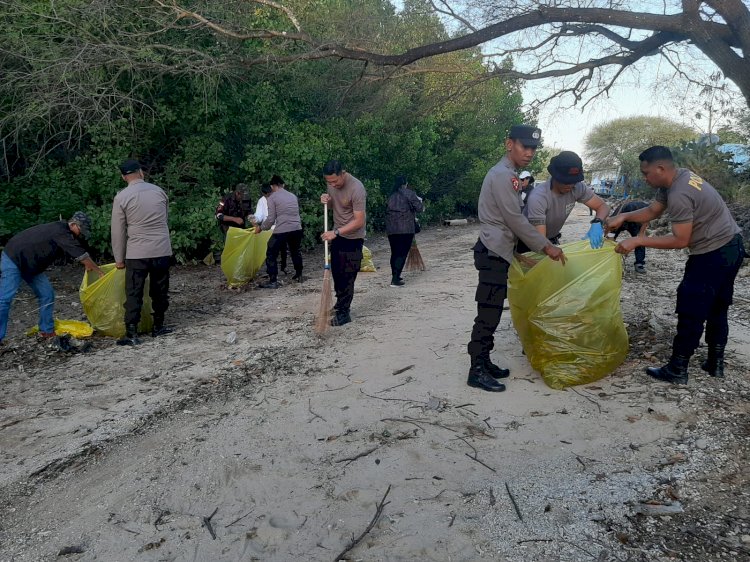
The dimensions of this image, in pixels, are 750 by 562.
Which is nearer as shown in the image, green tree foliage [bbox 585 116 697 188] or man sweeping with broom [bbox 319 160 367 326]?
man sweeping with broom [bbox 319 160 367 326]

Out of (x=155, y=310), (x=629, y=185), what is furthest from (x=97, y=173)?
(x=629, y=185)

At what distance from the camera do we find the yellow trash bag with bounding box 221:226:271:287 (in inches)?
306

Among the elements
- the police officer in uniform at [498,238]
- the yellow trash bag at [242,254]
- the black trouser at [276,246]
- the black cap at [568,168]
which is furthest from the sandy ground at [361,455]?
the black trouser at [276,246]

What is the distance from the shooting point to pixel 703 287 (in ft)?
12.3

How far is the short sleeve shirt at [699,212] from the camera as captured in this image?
142 inches

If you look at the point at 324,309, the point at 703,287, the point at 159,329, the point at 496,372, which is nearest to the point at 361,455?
the point at 496,372

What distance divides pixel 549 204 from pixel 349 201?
7.00 feet

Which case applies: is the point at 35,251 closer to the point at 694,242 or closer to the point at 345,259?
the point at 345,259

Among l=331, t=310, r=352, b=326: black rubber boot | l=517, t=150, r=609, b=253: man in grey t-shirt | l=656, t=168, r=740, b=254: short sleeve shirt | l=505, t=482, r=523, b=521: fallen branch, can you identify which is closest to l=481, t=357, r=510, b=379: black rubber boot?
l=517, t=150, r=609, b=253: man in grey t-shirt

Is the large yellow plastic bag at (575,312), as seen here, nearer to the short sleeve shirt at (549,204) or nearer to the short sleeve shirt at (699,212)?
the short sleeve shirt at (549,204)

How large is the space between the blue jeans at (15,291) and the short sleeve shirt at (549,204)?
440cm

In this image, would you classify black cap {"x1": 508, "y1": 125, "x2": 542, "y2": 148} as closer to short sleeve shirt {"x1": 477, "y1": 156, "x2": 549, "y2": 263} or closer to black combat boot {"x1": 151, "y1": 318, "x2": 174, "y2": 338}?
short sleeve shirt {"x1": 477, "y1": 156, "x2": 549, "y2": 263}

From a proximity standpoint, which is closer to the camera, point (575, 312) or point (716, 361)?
point (575, 312)

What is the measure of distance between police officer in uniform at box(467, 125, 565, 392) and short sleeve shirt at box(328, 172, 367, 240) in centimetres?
184
